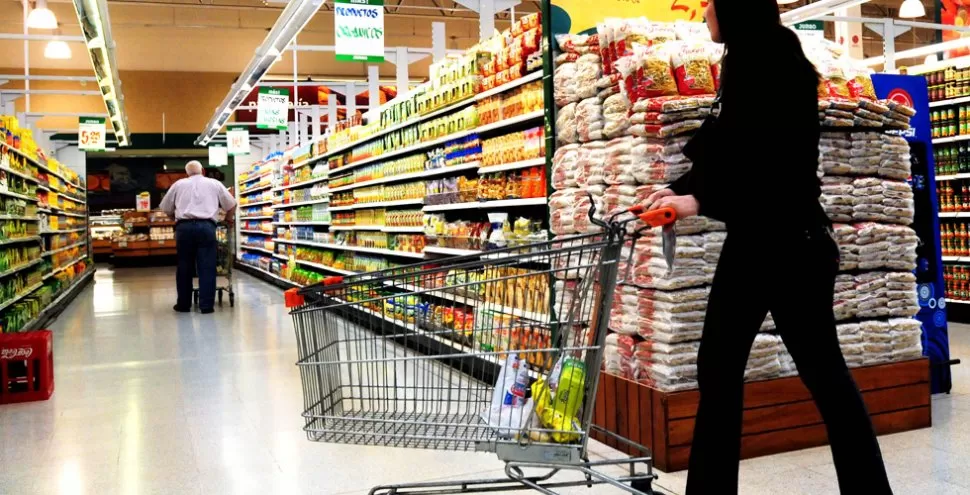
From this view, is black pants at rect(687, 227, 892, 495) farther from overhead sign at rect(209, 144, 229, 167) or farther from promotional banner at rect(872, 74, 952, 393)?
overhead sign at rect(209, 144, 229, 167)

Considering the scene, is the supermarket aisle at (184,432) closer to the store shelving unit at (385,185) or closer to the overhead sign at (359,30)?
the store shelving unit at (385,185)

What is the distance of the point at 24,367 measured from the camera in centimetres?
499

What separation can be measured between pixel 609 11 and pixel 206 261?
705cm

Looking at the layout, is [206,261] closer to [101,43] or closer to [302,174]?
[101,43]

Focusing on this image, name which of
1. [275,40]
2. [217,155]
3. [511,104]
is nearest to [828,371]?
[511,104]

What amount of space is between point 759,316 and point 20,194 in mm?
8522

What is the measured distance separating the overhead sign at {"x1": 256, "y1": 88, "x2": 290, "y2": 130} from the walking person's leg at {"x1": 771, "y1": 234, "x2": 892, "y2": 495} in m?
13.7

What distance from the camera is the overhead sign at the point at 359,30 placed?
Answer: 9.07 metres

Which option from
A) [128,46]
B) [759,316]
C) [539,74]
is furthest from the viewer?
[128,46]

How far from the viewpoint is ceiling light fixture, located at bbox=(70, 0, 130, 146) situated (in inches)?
300

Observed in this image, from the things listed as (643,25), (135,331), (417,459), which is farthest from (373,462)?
(135,331)

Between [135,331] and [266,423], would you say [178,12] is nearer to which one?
[135,331]

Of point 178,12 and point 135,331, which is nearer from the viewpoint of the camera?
point 135,331

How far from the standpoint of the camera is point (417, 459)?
351 centimetres
